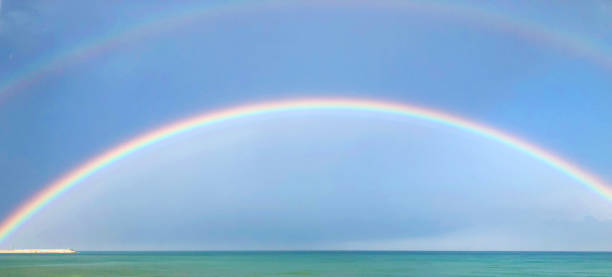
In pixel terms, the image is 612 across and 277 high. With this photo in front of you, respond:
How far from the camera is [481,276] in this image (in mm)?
48719

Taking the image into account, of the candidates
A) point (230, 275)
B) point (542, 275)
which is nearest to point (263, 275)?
point (230, 275)

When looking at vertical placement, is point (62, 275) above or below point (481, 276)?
below

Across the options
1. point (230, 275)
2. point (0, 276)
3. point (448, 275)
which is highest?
point (448, 275)

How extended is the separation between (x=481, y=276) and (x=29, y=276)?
3744 cm

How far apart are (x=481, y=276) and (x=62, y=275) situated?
34.9 m

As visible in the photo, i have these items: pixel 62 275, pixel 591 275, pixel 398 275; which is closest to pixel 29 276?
pixel 62 275

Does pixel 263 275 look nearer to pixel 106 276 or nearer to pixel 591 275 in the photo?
pixel 106 276

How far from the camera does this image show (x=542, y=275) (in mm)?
50844

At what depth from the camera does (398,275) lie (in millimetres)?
48562

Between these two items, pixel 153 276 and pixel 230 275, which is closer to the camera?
pixel 153 276

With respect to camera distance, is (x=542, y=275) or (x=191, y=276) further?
(x=542, y=275)

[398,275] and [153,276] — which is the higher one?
[398,275]

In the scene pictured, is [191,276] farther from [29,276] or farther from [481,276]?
[481,276]

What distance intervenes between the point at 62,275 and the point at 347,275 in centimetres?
2351
